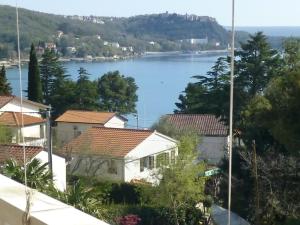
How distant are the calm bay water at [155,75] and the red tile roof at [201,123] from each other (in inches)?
161

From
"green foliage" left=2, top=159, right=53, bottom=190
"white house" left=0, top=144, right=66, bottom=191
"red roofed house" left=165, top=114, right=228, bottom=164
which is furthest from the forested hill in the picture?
"green foliage" left=2, top=159, right=53, bottom=190

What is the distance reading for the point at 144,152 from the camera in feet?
55.0

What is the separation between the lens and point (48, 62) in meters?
28.3

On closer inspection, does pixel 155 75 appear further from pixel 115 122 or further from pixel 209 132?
pixel 209 132

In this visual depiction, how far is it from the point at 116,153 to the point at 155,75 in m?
42.2

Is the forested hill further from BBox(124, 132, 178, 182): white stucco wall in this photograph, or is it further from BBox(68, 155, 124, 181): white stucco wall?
BBox(68, 155, 124, 181): white stucco wall

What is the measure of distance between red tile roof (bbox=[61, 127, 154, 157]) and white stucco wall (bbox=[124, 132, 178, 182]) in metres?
0.14

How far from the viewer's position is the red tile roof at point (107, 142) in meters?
16.1

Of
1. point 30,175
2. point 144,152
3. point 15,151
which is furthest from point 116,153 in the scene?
point 30,175

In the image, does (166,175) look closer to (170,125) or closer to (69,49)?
(170,125)

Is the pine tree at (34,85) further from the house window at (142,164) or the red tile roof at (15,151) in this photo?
the red tile roof at (15,151)

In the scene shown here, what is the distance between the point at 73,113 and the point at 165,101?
17.7 meters

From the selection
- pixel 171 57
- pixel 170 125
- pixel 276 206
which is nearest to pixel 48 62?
pixel 170 125

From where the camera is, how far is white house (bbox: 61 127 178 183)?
1559cm
